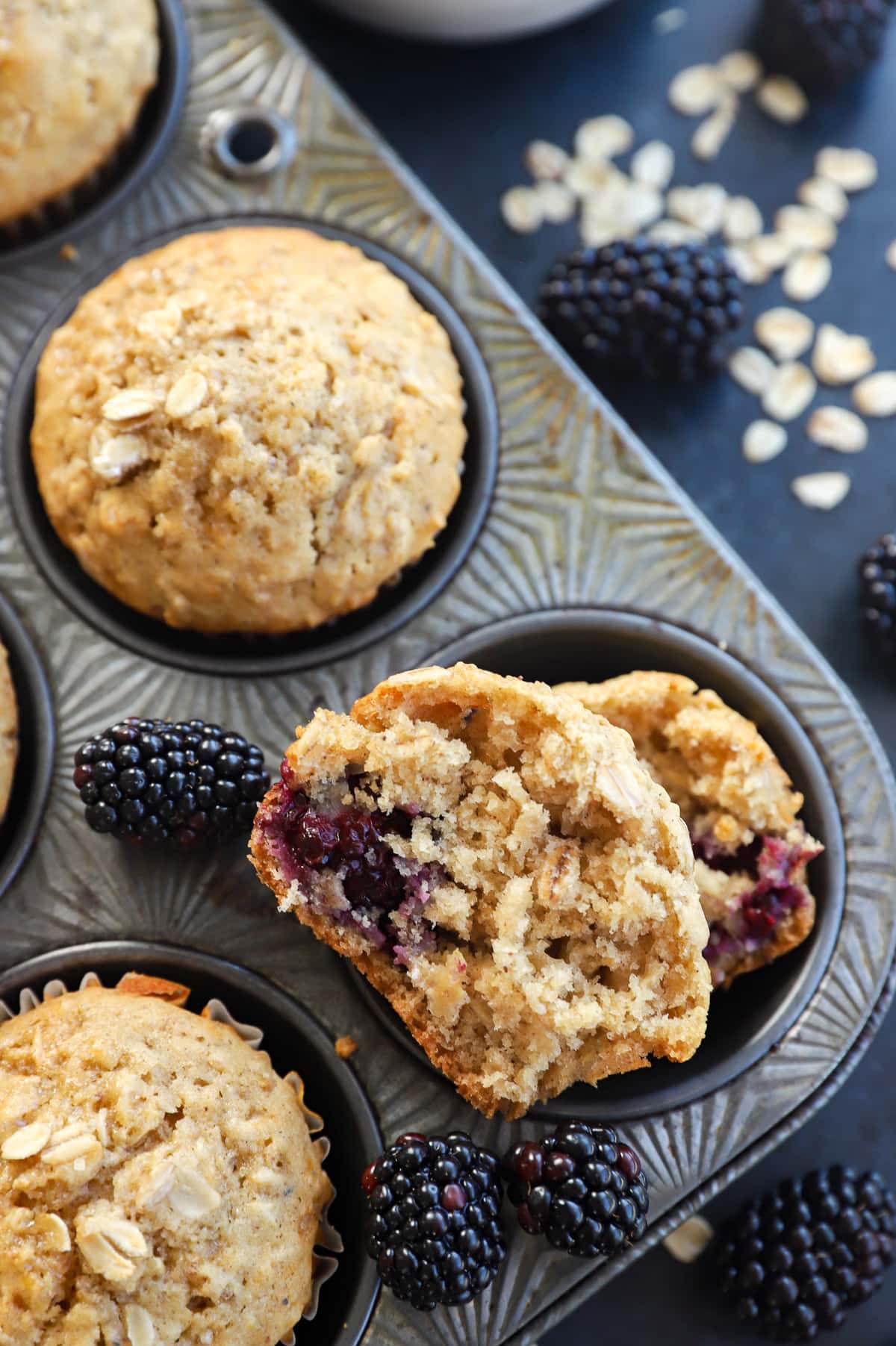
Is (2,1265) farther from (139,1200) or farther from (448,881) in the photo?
(448,881)

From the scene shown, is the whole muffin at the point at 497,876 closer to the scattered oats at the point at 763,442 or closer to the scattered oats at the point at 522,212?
the scattered oats at the point at 763,442

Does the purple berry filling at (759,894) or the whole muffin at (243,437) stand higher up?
the whole muffin at (243,437)

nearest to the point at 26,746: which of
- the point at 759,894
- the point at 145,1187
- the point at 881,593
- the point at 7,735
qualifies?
the point at 7,735

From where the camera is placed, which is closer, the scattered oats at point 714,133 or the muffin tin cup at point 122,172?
the muffin tin cup at point 122,172

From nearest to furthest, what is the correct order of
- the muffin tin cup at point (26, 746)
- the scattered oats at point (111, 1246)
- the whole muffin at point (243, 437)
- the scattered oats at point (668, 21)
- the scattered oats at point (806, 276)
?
1. the scattered oats at point (111, 1246)
2. the whole muffin at point (243, 437)
3. the muffin tin cup at point (26, 746)
4. the scattered oats at point (806, 276)
5. the scattered oats at point (668, 21)

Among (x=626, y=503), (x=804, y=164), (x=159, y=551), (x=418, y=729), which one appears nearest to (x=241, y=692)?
(x=159, y=551)

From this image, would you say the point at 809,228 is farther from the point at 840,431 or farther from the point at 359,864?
the point at 359,864

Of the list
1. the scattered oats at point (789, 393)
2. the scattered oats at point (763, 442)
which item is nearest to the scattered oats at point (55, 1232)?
the scattered oats at point (763, 442)
